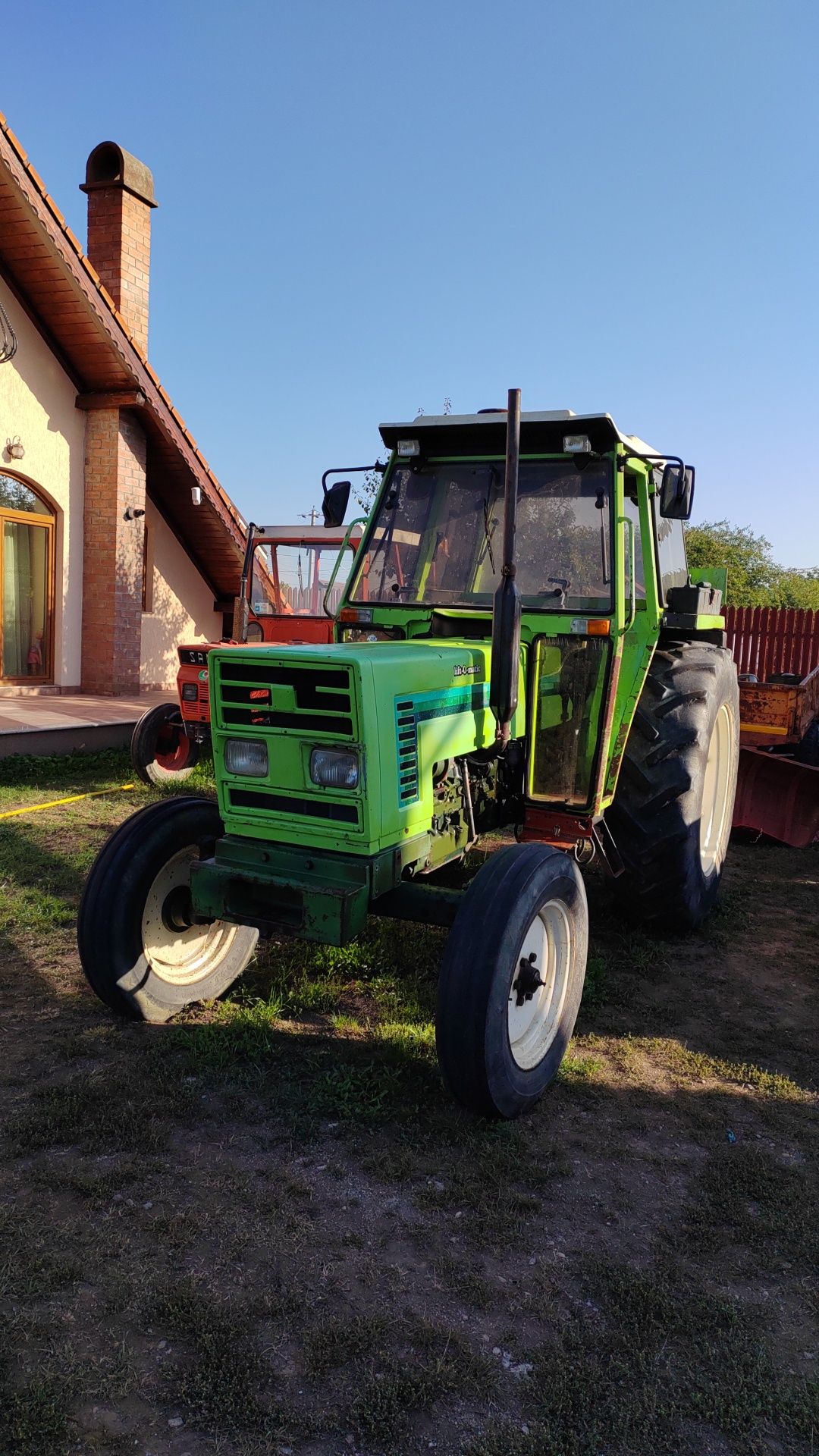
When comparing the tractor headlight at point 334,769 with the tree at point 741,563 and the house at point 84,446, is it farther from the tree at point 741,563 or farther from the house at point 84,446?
the tree at point 741,563

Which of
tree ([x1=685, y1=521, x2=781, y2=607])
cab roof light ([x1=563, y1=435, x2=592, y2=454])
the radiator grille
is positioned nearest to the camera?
the radiator grille

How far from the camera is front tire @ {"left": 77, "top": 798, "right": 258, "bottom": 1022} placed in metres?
3.66

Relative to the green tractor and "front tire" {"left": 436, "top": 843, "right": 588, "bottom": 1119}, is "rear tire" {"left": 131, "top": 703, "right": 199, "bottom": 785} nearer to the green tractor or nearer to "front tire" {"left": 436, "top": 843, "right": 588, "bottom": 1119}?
the green tractor

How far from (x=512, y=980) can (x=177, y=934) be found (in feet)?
4.88

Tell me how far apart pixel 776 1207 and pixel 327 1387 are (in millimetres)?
1424

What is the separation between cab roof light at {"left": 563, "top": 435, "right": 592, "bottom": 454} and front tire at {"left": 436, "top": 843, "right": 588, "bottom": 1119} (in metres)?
1.81

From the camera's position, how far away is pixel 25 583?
11.4 meters

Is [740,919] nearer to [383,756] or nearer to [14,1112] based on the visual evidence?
[383,756]

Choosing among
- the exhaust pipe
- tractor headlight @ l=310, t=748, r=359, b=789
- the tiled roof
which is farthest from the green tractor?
the tiled roof

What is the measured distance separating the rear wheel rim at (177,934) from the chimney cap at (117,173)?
10.8 metres

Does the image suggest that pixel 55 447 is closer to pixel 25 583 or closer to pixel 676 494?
pixel 25 583

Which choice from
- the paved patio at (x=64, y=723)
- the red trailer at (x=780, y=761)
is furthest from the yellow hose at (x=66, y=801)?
the red trailer at (x=780, y=761)

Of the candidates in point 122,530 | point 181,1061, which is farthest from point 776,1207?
point 122,530

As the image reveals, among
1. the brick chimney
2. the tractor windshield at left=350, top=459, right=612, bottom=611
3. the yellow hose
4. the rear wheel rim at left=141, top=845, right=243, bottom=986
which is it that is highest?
the brick chimney
